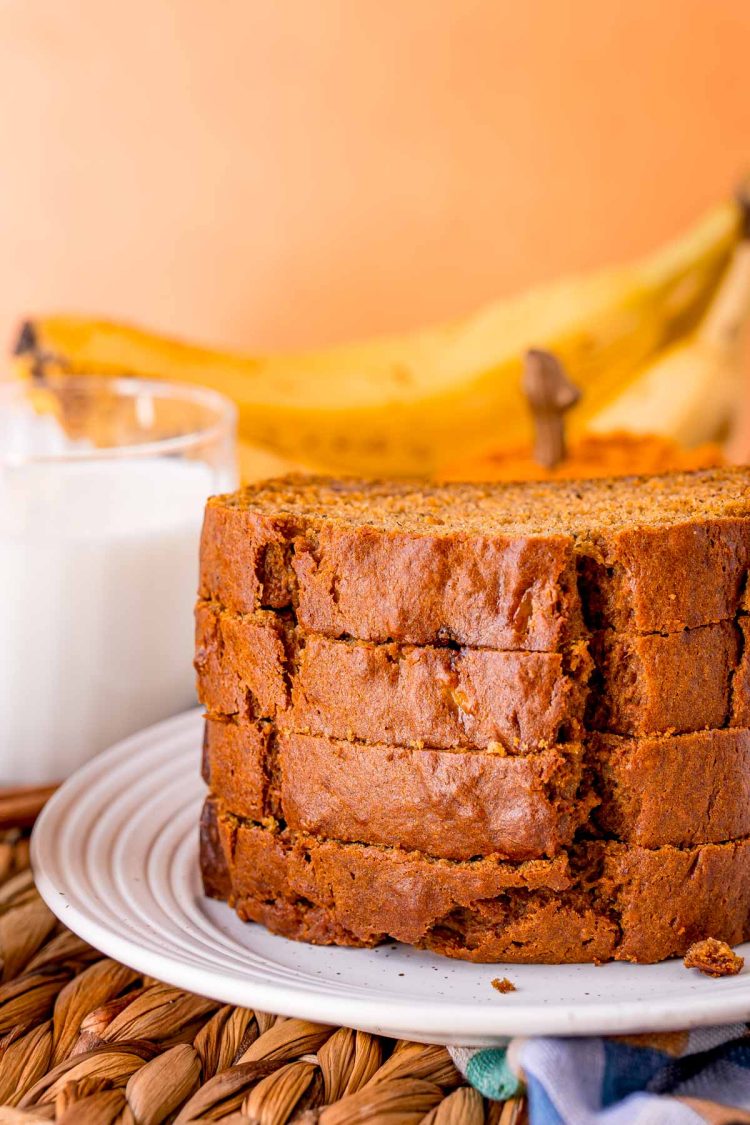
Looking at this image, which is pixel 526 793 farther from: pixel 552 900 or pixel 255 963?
pixel 255 963

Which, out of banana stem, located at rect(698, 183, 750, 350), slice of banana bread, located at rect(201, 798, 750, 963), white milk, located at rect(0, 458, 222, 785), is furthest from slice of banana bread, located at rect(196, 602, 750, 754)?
banana stem, located at rect(698, 183, 750, 350)

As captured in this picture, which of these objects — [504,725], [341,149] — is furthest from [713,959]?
[341,149]

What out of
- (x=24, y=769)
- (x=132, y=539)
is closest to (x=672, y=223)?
(x=132, y=539)

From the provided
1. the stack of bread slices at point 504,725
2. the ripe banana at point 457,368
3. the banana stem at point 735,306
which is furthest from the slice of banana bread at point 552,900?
the banana stem at point 735,306

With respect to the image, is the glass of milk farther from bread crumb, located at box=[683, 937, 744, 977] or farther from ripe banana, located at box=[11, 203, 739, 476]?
bread crumb, located at box=[683, 937, 744, 977]

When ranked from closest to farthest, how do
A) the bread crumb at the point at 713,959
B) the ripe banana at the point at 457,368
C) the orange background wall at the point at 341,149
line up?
the bread crumb at the point at 713,959
the ripe banana at the point at 457,368
the orange background wall at the point at 341,149

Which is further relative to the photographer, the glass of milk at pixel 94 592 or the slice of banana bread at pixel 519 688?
the glass of milk at pixel 94 592

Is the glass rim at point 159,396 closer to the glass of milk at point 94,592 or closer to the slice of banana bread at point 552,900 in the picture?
the glass of milk at point 94,592
